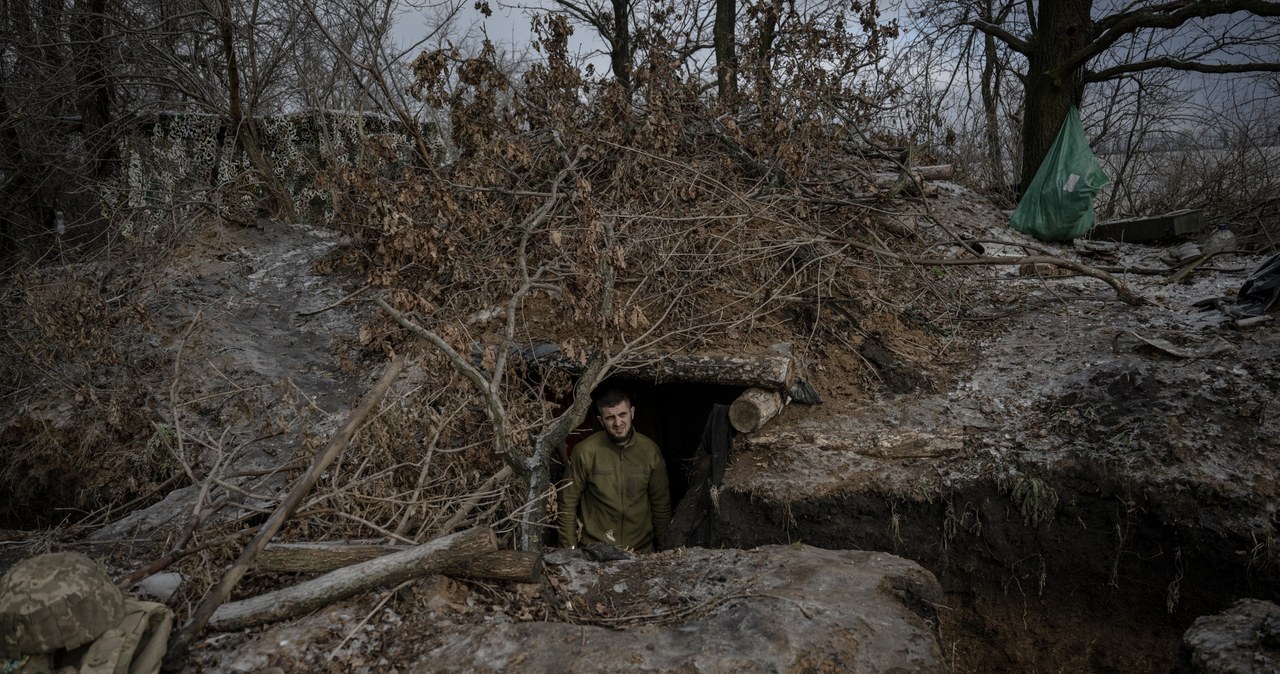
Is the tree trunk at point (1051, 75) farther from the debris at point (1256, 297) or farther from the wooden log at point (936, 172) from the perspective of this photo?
the debris at point (1256, 297)

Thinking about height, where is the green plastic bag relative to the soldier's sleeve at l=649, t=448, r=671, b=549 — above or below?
above

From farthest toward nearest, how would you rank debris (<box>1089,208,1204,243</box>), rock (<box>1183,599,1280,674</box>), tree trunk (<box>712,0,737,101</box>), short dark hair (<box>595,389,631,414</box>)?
tree trunk (<box>712,0,737,101</box>)
debris (<box>1089,208,1204,243</box>)
short dark hair (<box>595,389,631,414</box>)
rock (<box>1183,599,1280,674</box>)

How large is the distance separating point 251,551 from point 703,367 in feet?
10.8

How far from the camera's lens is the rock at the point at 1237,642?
2865mm

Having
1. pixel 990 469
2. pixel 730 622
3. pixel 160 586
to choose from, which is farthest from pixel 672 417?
pixel 160 586

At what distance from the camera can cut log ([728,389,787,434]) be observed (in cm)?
543

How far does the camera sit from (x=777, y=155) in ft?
23.4

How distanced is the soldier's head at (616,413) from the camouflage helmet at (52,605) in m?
3.29

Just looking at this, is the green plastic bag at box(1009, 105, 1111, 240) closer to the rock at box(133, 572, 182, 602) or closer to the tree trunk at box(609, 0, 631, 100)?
the tree trunk at box(609, 0, 631, 100)

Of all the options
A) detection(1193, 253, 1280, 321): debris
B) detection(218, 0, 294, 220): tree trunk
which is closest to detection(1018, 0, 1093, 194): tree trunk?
detection(1193, 253, 1280, 321): debris

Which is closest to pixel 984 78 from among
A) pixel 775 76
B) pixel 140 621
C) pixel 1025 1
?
pixel 1025 1

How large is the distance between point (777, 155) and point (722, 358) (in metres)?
2.49

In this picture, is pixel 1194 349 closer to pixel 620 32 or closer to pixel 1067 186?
pixel 1067 186

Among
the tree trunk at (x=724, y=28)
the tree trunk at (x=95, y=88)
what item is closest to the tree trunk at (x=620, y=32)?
the tree trunk at (x=724, y=28)
